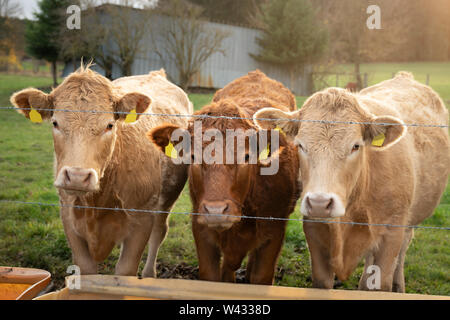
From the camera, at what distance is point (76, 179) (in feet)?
8.71

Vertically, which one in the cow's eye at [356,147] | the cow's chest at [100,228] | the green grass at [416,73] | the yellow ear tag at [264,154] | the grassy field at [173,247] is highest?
the green grass at [416,73]

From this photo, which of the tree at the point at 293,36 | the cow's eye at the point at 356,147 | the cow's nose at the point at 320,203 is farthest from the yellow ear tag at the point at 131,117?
the tree at the point at 293,36

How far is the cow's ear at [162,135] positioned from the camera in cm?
320

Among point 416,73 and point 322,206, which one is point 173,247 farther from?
point 416,73

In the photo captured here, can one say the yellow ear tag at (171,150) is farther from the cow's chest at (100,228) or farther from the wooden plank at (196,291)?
the wooden plank at (196,291)

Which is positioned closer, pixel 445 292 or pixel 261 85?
pixel 445 292

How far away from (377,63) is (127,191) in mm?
32621

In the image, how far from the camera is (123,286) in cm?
279

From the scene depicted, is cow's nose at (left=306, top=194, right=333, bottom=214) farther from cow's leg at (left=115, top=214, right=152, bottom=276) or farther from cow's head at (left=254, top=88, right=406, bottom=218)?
cow's leg at (left=115, top=214, right=152, bottom=276)

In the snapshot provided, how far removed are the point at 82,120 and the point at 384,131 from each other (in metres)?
2.03

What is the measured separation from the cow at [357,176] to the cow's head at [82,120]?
1032 mm

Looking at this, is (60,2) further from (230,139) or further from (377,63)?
(230,139)

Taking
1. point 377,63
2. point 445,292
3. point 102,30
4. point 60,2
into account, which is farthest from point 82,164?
point 377,63

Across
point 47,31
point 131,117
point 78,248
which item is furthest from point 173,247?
point 47,31
